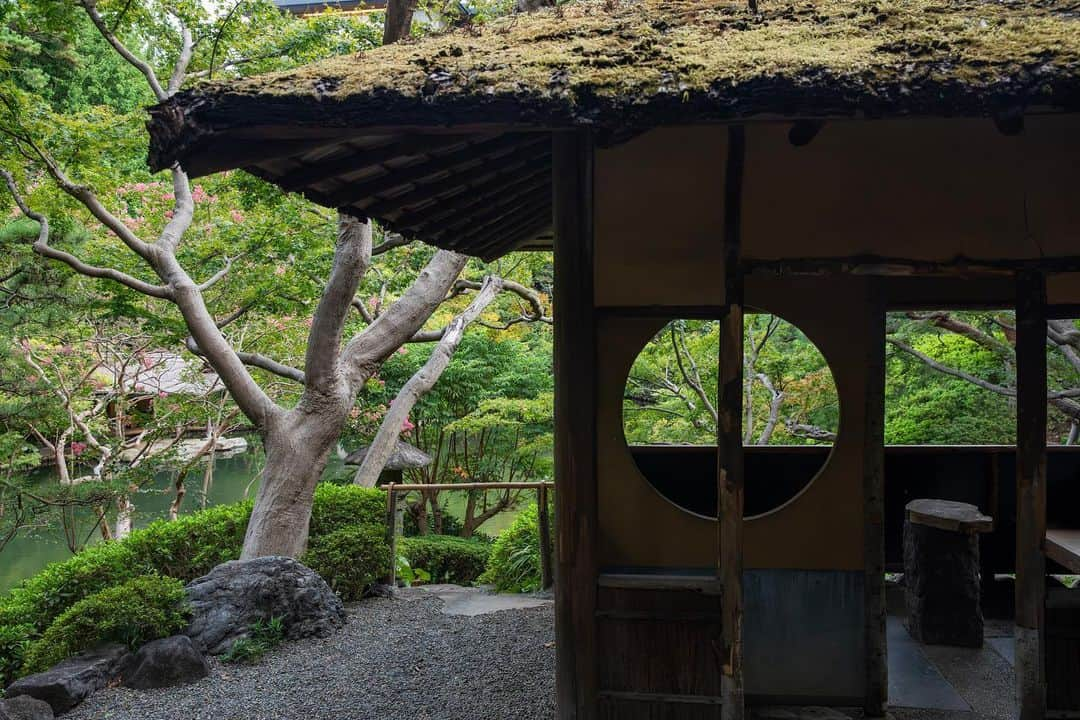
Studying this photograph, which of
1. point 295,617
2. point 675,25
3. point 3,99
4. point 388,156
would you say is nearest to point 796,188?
point 675,25

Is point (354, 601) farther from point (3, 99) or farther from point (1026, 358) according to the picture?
point (1026, 358)

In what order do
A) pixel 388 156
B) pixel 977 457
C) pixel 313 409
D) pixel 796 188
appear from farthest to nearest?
pixel 313 409, pixel 977 457, pixel 796 188, pixel 388 156

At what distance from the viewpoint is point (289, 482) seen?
26.9 feet

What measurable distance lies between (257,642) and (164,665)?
2.66 ft

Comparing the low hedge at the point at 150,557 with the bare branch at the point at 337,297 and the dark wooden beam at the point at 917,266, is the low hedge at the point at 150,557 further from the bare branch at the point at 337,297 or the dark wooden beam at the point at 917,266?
the dark wooden beam at the point at 917,266

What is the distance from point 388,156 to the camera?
11.2ft

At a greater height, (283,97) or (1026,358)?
(283,97)

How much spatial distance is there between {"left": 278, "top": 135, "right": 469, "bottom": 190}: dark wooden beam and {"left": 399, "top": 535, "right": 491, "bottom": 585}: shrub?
29.1 ft

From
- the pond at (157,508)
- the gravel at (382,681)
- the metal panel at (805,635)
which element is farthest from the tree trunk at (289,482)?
the pond at (157,508)

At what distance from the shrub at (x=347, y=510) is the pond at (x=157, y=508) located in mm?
5842

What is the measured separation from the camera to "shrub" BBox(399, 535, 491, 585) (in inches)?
459

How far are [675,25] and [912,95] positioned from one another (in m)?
1.32

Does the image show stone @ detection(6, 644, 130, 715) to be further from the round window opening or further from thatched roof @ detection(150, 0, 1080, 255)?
the round window opening

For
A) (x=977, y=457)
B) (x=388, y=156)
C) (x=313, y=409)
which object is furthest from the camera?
(x=313, y=409)
